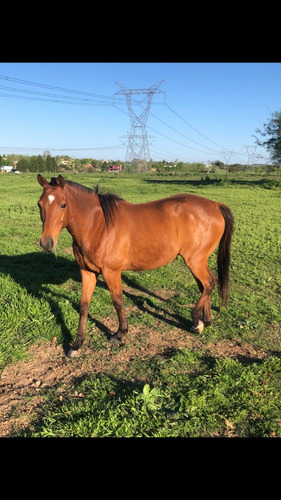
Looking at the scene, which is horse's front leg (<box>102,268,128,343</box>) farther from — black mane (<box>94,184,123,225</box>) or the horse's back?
black mane (<box>94,184,123,225</box>)

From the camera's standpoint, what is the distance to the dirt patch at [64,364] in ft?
9.07

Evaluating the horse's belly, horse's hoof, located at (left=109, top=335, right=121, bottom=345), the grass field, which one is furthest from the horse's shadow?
the horse's belly

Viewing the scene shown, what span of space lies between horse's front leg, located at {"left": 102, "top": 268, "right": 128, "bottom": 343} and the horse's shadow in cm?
19

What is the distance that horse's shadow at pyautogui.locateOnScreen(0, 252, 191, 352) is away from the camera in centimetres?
439

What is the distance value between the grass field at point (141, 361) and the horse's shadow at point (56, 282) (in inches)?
0.8

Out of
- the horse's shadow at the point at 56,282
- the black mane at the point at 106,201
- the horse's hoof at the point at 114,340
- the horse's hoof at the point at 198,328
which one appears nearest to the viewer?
the black mane at the point at 106,201

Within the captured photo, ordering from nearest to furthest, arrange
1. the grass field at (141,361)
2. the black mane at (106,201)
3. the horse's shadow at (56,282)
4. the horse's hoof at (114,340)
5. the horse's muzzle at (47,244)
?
the grass field at (141,361) < the horse's muzzle at (47,244) < the black mane at (106,201) < the horse's hoof at (114,340) < the horse's shadow at (56,282)

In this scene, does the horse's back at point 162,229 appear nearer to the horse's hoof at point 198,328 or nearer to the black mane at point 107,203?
the black mane at point 107,203

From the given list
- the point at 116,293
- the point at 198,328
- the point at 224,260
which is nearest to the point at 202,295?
the point at 198,328

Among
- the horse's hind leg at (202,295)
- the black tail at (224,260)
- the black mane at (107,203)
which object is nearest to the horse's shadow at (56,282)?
the horse's hind leg at (202,295)

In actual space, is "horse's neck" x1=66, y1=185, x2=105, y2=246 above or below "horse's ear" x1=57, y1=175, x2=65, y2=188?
below
